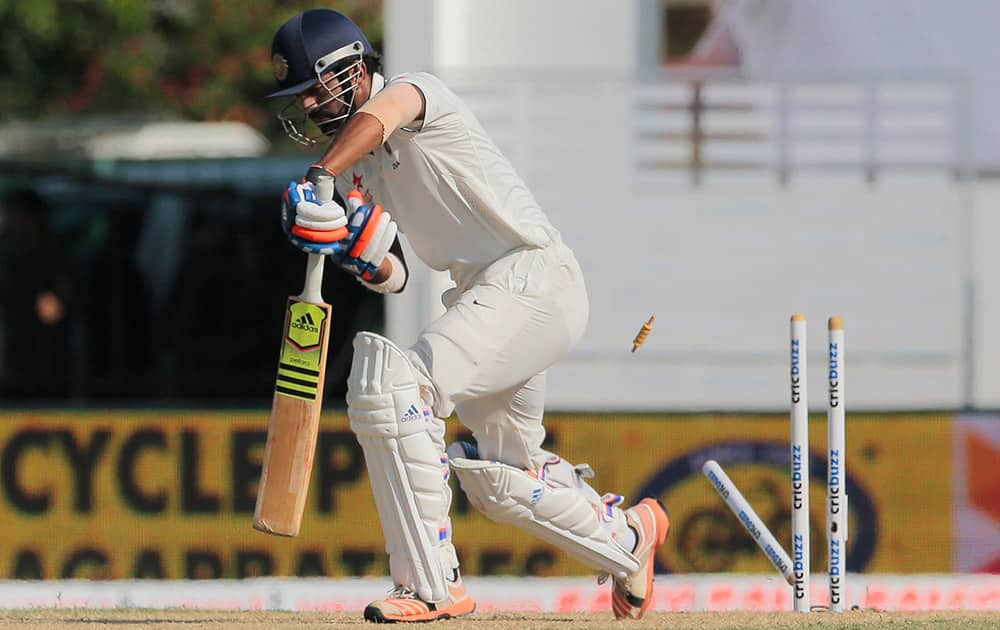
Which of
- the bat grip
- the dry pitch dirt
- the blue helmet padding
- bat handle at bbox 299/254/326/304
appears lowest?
the dry pitch dirt

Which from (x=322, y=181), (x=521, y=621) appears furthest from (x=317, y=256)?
(x=521, y=621)

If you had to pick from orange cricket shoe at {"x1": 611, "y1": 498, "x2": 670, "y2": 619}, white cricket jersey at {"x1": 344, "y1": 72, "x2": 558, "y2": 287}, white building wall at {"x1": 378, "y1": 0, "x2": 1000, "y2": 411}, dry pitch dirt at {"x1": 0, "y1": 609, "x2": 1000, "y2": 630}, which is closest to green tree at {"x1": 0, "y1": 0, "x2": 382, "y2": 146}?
white building wall at {"x1": 378, "y1": 0, "x2": 1000, "y2": 411}

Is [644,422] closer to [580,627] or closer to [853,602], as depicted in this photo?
[853,602]

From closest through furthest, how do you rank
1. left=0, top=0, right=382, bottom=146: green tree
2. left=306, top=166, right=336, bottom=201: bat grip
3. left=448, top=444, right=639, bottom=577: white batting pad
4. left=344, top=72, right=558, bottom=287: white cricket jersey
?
left=306, top=166, right=336, bottom=201: bat grip
left=344, top=72, right=558, bottom=287: white cricket jersey
left=448, top=444, right=639, bottom=577: white batting pad
left=0, top=0, right=382, bottom=146: green tree

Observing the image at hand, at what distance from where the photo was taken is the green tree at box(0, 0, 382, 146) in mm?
17453

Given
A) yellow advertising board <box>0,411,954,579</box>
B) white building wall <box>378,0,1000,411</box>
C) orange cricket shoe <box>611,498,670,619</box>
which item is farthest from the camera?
white building wall <box>378,0,1000,411</box>

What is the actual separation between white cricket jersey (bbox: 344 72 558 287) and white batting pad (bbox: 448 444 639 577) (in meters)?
0.50

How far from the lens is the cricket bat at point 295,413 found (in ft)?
15.6

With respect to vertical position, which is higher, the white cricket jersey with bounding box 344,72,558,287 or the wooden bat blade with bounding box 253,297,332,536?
the white cricket jersey with bounding box 344,72,558,287

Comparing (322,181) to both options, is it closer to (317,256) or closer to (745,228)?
(317,256)

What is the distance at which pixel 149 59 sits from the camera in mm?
18750

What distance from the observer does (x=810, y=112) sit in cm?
1022

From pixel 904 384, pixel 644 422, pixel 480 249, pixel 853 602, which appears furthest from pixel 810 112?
pixel 480 249

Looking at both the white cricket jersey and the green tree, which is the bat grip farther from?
the green tree
